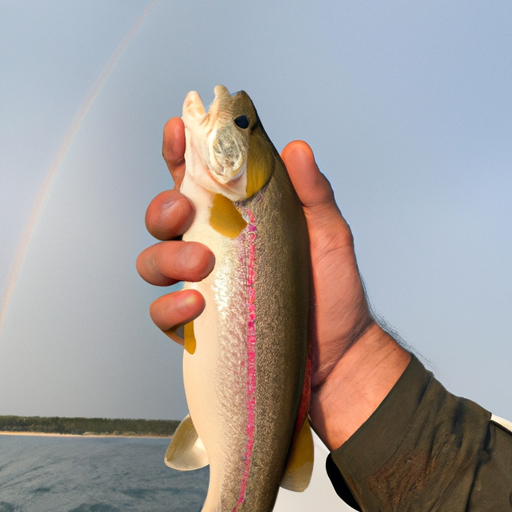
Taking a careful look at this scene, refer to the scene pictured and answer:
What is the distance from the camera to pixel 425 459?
5.64 ft

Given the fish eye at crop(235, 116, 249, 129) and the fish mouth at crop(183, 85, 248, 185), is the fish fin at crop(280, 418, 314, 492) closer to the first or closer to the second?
the fish mouth at crop(183, 85, 248, 185)

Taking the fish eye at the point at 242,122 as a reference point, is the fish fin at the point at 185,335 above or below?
below

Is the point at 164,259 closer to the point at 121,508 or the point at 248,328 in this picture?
the point at 248,328

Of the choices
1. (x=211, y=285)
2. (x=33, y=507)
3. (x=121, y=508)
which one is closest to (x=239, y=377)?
(x=211, y=285)

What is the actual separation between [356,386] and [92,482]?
1531 inches

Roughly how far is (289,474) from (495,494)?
0.80 m

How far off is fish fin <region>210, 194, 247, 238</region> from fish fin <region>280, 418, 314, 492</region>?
0.69 m

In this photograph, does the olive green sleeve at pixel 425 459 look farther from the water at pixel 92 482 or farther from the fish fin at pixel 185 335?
the water at pixel 92 482

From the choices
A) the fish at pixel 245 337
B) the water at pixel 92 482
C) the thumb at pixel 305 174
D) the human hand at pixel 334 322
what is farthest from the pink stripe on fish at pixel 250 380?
the water at pixel 92 482

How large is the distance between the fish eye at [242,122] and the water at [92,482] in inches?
1141

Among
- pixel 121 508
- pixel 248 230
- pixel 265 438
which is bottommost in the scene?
pixel 121 508

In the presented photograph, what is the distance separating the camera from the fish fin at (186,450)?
1525mm

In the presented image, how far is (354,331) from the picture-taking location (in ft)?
6.86

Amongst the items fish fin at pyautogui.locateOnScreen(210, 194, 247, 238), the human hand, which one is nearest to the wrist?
the human hand
